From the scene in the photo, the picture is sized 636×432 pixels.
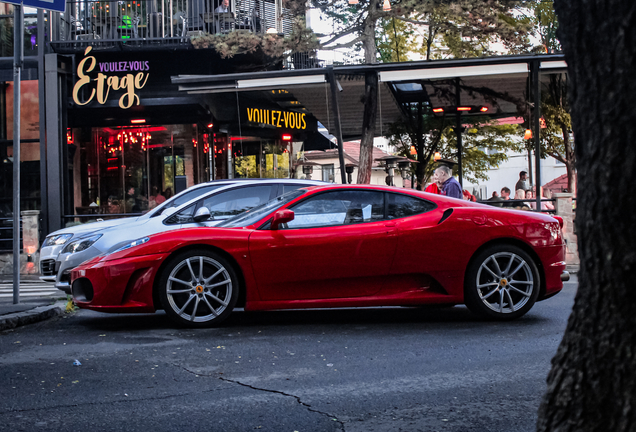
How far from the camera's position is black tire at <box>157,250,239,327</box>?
6328 millimetres

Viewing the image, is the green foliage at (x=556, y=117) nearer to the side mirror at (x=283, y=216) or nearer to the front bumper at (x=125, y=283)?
the side mirror at (x=283, y=216)

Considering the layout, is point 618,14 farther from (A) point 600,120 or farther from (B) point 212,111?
(B) point 212,111

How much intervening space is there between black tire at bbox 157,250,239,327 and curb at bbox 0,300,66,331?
64.9 inches

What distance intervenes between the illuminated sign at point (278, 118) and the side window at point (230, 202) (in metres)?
12.1

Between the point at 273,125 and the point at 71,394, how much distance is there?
18059 mm

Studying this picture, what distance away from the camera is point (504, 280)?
6.70 m

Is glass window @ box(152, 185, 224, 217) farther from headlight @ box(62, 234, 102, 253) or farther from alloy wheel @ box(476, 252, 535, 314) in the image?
alloy wheel @ box(476, 252, 535, 314)

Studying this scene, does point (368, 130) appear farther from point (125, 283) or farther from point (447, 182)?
point (125, 283)

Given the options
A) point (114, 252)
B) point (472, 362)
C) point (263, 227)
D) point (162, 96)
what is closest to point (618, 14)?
point (472, 362)

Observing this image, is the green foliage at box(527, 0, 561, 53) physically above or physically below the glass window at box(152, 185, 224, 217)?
above

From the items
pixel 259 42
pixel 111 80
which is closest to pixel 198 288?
pixel 259 42

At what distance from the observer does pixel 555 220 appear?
701cm

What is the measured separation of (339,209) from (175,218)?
287 centimetres

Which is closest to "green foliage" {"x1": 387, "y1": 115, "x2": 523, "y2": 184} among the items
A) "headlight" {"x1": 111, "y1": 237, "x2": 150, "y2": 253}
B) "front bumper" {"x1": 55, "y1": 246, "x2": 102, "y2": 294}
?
"front bumper" {"x1": 55, "y1": 246, "x2": 102, "y2": 294}
